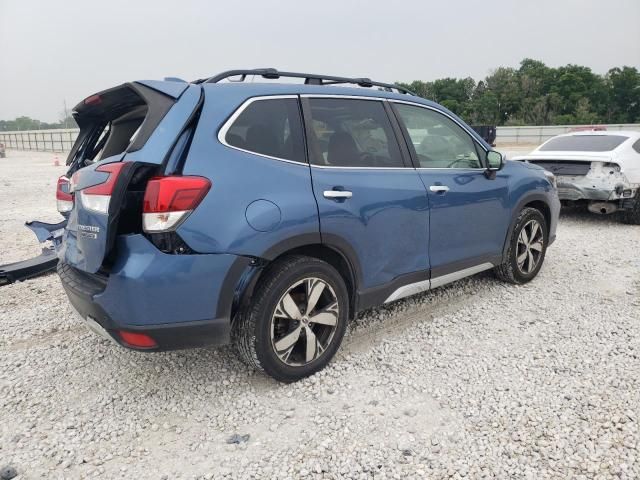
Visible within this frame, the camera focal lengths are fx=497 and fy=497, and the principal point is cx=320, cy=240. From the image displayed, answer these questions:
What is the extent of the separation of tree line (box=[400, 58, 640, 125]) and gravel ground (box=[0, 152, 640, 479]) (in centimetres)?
4996

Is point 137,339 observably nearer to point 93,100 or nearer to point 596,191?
point 93,100

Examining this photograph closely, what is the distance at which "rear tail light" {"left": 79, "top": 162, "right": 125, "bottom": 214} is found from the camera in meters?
2.46

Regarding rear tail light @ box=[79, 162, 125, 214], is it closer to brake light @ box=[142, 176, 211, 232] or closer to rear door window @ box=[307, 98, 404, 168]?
brake light @ box=[142, 176, 211, 232]

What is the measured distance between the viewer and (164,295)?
2.48 meters

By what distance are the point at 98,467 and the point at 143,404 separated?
53 centimetres

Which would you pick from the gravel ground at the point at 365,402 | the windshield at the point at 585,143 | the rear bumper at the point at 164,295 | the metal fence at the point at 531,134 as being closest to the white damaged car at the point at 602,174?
the windshield at the point at 585,143

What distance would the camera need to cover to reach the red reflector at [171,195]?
2434mm

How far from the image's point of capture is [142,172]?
252cm

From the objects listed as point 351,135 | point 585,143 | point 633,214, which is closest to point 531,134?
point 585,143

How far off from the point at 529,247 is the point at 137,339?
371 cm

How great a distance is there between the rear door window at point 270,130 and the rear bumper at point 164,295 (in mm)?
658

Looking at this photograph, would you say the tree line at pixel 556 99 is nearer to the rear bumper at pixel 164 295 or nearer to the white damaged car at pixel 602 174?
the white damaged car at pixel 602 174

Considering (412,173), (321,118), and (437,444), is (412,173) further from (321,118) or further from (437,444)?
(437,444)

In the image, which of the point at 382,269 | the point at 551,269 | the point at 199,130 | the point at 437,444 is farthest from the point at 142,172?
the point at 551,269
